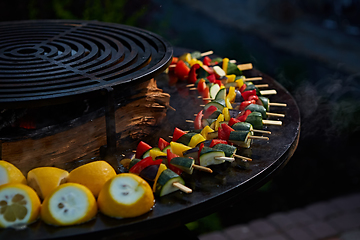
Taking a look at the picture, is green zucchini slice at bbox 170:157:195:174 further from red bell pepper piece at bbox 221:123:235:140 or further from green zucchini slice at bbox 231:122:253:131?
green zucchini slice at bbox 231:122:253:131

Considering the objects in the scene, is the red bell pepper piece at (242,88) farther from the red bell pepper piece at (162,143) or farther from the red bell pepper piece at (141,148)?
the red bell pepper piece at (141,148)

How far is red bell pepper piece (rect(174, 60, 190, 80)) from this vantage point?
328 centimetres

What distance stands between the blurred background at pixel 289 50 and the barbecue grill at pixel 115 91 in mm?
1271

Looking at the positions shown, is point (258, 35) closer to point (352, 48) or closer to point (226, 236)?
point (352, 48)

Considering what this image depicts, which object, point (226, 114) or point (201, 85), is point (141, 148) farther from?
point (201, 85)

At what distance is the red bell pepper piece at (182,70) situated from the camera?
3275mm

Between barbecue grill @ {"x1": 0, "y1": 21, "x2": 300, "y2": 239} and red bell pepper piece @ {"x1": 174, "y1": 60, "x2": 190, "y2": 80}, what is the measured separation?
Result: 0.13 metres

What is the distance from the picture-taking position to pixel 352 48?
6836mm

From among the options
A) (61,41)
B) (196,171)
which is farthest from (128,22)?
(196,171)

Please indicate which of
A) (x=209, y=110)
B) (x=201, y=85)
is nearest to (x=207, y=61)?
(x=201, y=85)

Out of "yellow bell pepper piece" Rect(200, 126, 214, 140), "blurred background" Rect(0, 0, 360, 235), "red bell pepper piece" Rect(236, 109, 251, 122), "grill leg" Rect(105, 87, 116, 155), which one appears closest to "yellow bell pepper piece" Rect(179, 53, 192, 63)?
"blurred background" Rect(0, 0, 360, 235)

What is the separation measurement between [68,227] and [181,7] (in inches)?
320

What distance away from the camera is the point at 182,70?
10.8 ft

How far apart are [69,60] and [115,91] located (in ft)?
2.07
